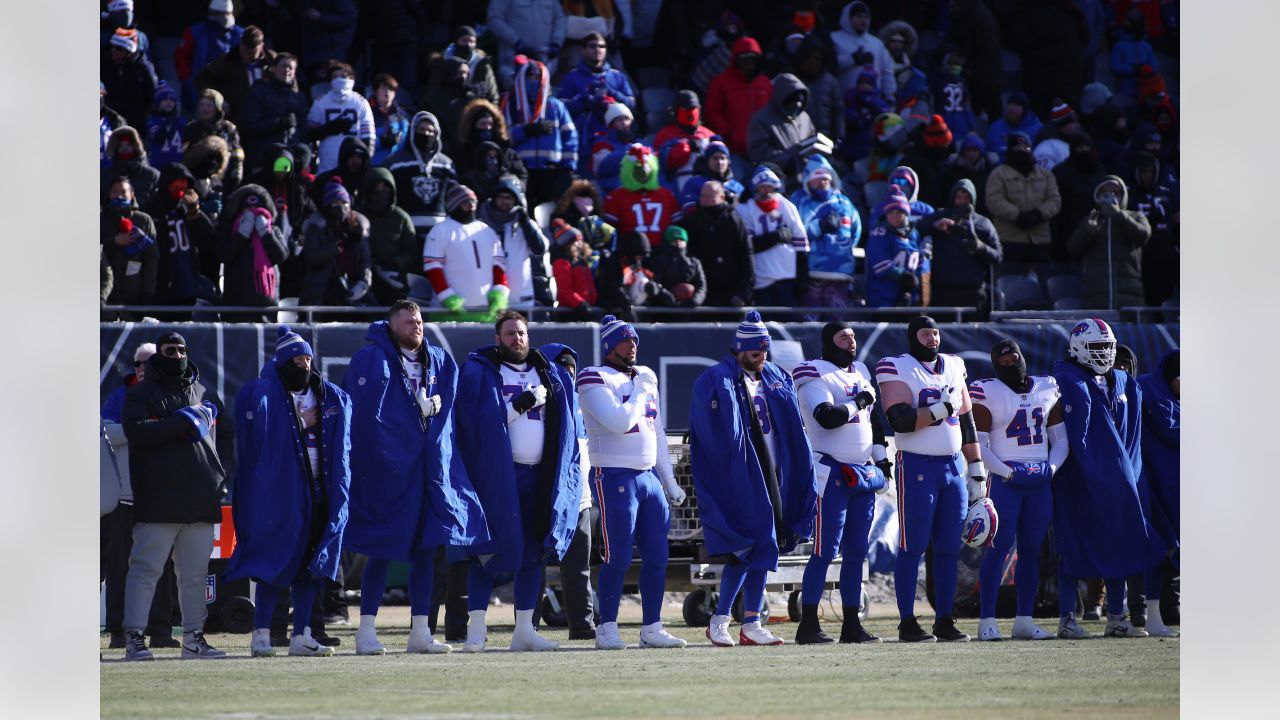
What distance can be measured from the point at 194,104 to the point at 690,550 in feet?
20.5

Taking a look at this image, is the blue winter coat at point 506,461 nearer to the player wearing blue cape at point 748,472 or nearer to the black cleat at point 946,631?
the player wearing blue cape at point 748,472

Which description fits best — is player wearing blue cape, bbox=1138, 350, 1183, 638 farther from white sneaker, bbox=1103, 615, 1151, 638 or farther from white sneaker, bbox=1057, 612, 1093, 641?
white sneaker, bbox=1057, 612, 1093, 641

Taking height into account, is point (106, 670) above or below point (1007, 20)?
below

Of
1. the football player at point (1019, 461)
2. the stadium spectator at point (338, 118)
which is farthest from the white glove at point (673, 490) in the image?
the stadium spectator at point (338, 118)

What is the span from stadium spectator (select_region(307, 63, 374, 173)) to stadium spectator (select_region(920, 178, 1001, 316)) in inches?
184

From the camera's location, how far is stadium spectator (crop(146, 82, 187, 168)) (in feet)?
55.5

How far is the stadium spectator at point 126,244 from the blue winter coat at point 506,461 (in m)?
3.92

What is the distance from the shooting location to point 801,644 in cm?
1248

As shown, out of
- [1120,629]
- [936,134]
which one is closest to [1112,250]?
[936,134]

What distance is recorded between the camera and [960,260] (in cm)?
1766

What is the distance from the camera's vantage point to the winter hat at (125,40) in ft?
57.6
